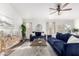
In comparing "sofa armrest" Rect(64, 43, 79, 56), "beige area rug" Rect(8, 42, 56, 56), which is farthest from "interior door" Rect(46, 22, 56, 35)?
"sofa armrest" Rect(64, 43, 79, 56)

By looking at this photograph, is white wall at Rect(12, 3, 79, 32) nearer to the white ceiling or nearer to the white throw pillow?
the white ceiling

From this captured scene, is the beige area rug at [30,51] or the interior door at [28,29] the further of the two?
the interior door at [28,29]

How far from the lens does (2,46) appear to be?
8.91 ft

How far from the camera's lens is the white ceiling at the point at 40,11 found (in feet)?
9.22

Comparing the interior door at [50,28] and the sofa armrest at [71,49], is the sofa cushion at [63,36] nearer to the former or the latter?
the interior door at [50,28]

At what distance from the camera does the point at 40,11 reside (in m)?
2.92

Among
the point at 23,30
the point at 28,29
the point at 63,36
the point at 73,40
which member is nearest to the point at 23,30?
the point at 23,30

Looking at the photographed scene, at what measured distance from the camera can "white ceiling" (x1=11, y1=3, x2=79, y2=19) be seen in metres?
2.81

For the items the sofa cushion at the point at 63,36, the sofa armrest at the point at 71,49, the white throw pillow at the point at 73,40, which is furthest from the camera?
the sofa cushion at the point at 63,36

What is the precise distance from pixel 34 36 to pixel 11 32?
564 mm

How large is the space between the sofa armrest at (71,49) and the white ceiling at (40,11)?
65 centimetres

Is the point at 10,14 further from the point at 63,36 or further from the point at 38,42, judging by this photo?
the point at 63,36

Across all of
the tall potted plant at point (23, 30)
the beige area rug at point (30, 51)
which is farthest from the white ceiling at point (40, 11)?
the beige area rug at point (30, 51)

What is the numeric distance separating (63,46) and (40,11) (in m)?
0.99
